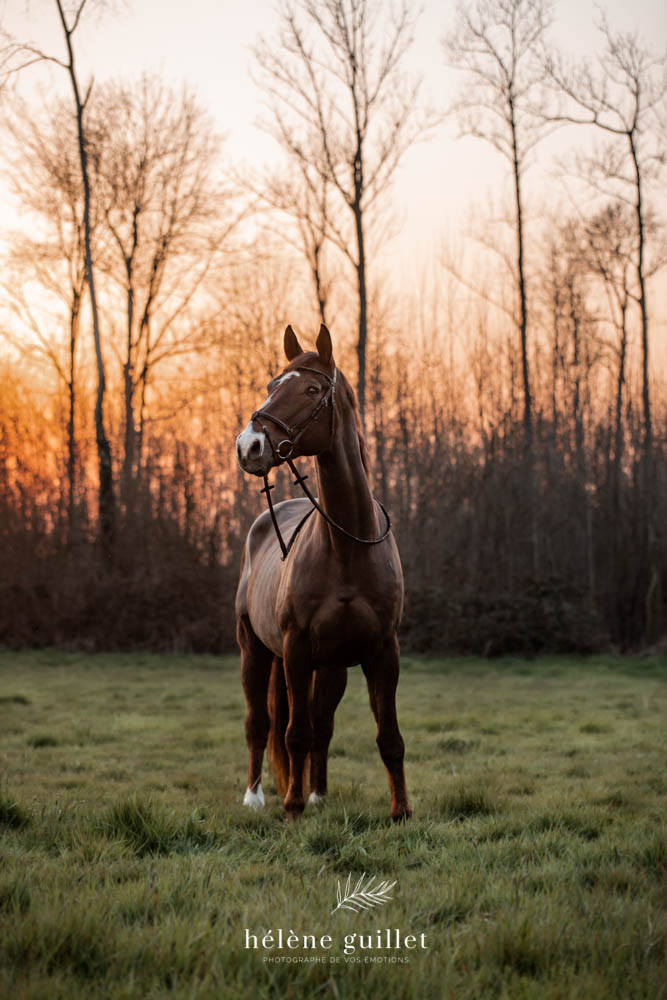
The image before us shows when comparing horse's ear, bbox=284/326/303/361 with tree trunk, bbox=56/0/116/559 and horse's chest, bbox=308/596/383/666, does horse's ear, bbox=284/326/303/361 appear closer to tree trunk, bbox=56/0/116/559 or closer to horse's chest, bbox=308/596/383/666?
horse's chest, bbox=308/596/383/666

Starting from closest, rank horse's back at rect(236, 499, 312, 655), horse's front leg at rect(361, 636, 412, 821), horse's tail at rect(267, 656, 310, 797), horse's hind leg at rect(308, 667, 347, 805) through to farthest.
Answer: horse's front leg at rect(361, 636, 412, 821) → horse's hind leg at rect(308, 667, 347, 805) → horse's back at rect(236, 499, 312, 655) → horse's tail at rect(267, 656, 310, 797)

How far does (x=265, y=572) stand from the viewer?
18.6 feet

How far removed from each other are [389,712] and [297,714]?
521 mm

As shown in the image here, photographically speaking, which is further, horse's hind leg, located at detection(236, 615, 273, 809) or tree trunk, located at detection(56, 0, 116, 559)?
tree trunk, located at detection(56, 0, 116, 559)

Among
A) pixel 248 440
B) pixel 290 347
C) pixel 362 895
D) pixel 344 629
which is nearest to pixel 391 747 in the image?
pixel 344 629

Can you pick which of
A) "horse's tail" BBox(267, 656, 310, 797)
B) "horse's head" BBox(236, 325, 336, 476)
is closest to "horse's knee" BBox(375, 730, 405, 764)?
"horse's tail" BBox(267, 656, 310, 797)

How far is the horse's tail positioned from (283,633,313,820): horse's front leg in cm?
79

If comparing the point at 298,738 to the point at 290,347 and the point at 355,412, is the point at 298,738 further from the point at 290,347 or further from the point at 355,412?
the point at 290,347

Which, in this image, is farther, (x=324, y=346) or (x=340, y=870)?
(x=324, y=346)

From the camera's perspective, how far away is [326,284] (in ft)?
67.2

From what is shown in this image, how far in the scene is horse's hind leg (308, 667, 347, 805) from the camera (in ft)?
16.1

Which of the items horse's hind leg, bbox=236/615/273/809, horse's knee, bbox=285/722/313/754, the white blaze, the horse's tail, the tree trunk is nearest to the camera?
the white blaze

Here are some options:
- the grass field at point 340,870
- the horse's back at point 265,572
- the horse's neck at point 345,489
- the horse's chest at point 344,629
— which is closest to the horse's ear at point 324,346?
the horse's neck at point 345,489

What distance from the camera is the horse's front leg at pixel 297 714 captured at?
15.3 ft
